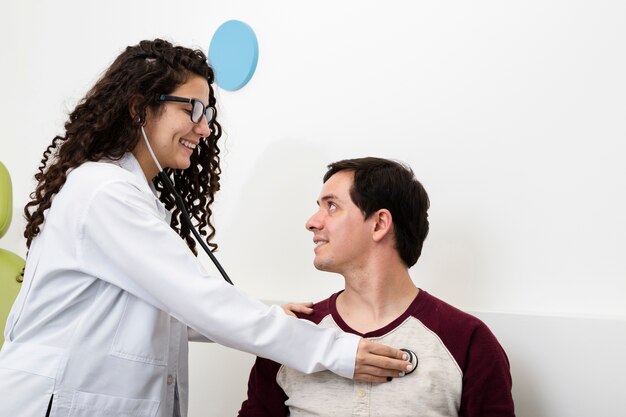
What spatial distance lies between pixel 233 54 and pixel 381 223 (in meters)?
0.95

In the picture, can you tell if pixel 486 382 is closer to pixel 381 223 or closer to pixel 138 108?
pixel 381 223

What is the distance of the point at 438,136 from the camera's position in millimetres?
1642

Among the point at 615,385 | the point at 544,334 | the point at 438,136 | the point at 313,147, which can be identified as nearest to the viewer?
the point at 615,385

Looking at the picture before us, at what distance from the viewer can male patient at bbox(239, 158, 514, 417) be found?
129 centimetres

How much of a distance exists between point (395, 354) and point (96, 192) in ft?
2.06

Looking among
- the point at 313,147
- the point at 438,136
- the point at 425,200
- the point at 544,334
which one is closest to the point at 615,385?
the point at 544,334

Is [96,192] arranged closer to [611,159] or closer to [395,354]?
[395,354]

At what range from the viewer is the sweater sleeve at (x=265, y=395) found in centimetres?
145

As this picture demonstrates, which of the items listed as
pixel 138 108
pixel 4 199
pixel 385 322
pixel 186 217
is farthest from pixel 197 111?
pixel 4 199

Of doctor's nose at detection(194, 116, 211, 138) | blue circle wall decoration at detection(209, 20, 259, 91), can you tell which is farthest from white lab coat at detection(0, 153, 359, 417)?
blue circle wall decoration at detection(209, 20, 259, 91)

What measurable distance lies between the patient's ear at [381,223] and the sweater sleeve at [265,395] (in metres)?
0.35

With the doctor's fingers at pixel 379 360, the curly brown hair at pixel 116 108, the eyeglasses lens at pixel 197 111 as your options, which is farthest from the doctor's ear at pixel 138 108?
the doctor's fingers at pixel 379 360

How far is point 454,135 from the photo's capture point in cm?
161

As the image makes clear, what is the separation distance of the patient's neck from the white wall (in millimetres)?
211
